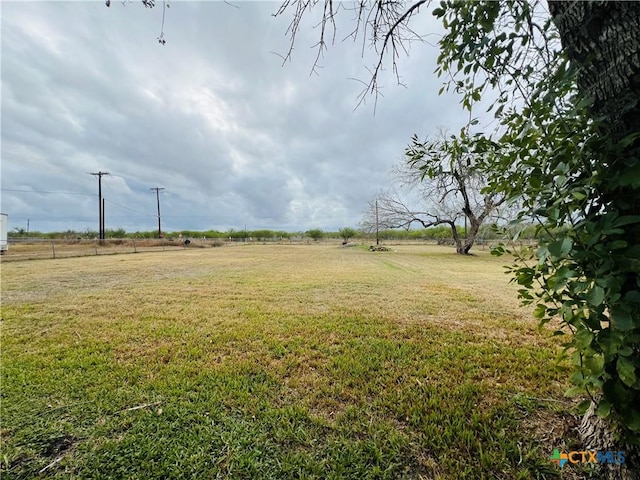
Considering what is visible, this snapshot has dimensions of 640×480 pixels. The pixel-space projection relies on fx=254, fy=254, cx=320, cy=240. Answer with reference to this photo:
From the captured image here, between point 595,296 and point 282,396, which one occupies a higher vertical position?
point 595,296

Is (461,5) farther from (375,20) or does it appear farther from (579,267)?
(579,267)

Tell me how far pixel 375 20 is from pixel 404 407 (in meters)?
2.96

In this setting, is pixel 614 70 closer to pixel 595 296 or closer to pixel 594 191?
pixel 594 191

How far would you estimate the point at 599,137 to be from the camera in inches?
37.4

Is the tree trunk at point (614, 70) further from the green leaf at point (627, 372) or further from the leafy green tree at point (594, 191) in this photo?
the green leaf at point (627, 372)

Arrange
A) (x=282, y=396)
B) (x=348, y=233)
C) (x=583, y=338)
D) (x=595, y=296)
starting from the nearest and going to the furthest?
(x=595, y=296) → (x=583, y=338) → (x=282, y=396) → (x=348, y=233)

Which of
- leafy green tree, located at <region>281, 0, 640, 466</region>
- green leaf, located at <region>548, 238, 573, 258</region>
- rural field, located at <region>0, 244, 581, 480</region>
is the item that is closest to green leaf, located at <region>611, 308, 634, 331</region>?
leafy green tree, located at <region>281, 0, 640, 466</region>

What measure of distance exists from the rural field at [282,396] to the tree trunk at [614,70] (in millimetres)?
649

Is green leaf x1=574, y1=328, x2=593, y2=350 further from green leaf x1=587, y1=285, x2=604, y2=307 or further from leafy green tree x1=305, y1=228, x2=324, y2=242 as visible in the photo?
leafy green tree x1=305, y1=228, x2=324, y2=242

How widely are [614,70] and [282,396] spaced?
8.11 feet

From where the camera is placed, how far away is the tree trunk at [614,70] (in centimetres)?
94

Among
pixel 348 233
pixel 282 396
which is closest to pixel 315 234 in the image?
pixel 348 233

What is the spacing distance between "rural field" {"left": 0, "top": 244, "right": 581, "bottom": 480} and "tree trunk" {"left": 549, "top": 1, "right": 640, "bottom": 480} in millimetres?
649

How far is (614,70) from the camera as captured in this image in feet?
3.23
